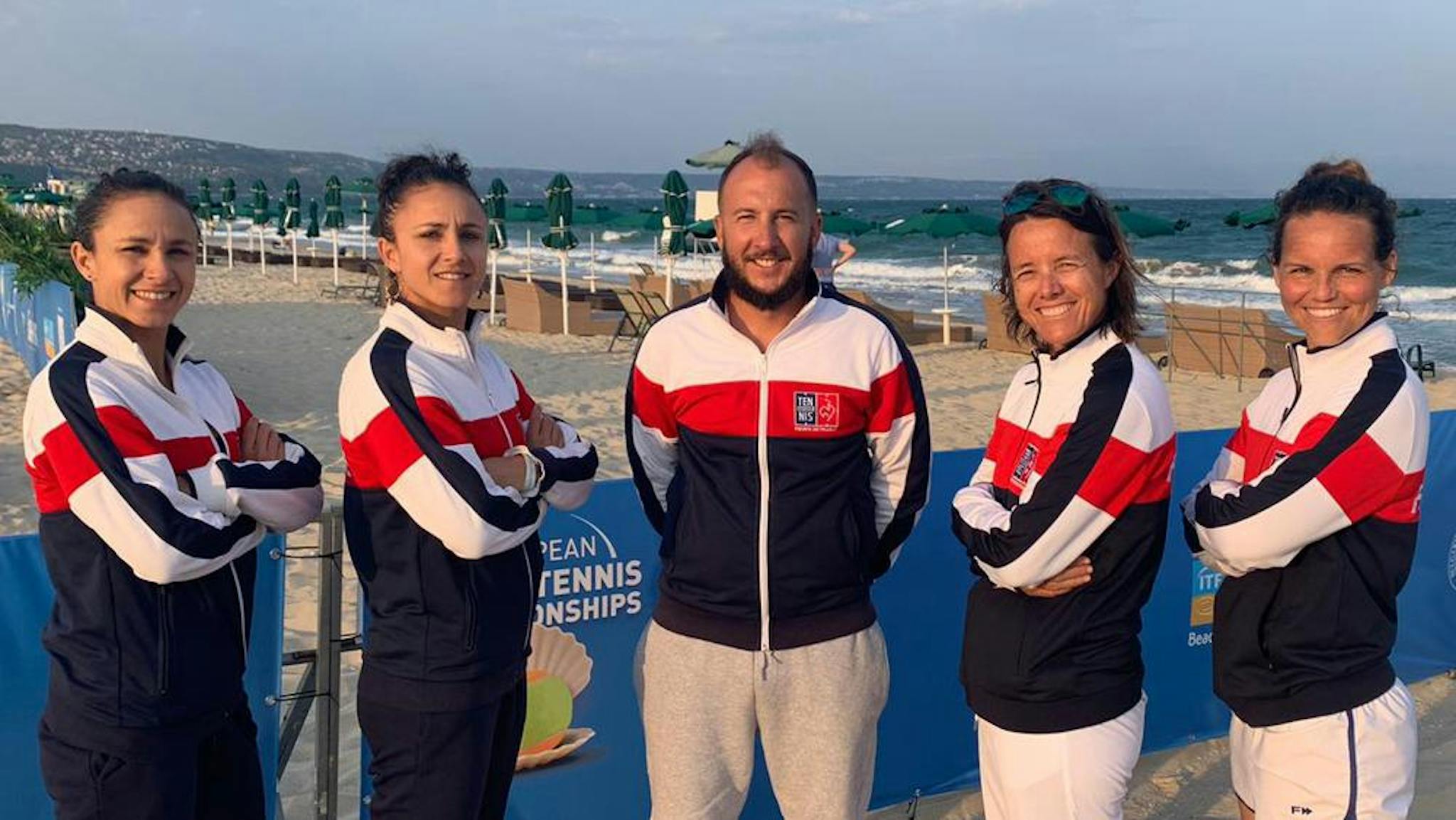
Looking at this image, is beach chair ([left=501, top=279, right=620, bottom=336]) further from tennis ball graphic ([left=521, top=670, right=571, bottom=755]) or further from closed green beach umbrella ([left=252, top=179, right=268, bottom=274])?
closed green beach umbrella ([left=252, top=179, right=268, bottom=274])

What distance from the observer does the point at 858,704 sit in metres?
2.65

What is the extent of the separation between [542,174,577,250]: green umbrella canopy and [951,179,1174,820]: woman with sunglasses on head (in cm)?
1574

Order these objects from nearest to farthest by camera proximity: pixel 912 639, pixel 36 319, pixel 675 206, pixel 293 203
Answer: pixel 912 639, pixel 36 319, pixel 675 206, pixel 293 203

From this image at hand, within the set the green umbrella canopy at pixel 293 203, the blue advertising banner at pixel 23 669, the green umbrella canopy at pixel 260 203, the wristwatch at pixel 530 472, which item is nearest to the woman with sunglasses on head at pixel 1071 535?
the wristwatch at pixel 530 472

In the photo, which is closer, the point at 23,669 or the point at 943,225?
the point at 23,669

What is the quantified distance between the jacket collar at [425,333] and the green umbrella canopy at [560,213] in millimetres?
15462

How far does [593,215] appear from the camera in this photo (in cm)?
2372

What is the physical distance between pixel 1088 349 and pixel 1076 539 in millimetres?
411

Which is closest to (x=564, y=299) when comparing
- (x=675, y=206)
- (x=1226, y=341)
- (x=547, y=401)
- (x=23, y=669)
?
(x=675, y=206)

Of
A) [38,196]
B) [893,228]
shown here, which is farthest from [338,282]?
[893,228]

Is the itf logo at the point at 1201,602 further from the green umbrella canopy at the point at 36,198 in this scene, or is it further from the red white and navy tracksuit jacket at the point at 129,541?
the green umbrella canopy at the point at 36,198

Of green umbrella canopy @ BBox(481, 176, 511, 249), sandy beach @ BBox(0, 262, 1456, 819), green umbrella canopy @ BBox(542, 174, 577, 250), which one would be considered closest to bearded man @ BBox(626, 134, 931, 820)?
sandy beach @ BBox(0, 262, 1456, 819)

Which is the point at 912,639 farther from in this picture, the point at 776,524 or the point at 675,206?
the point at 675,206

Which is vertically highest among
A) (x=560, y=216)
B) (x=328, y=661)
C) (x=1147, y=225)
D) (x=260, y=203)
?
(x=260, y=203)
